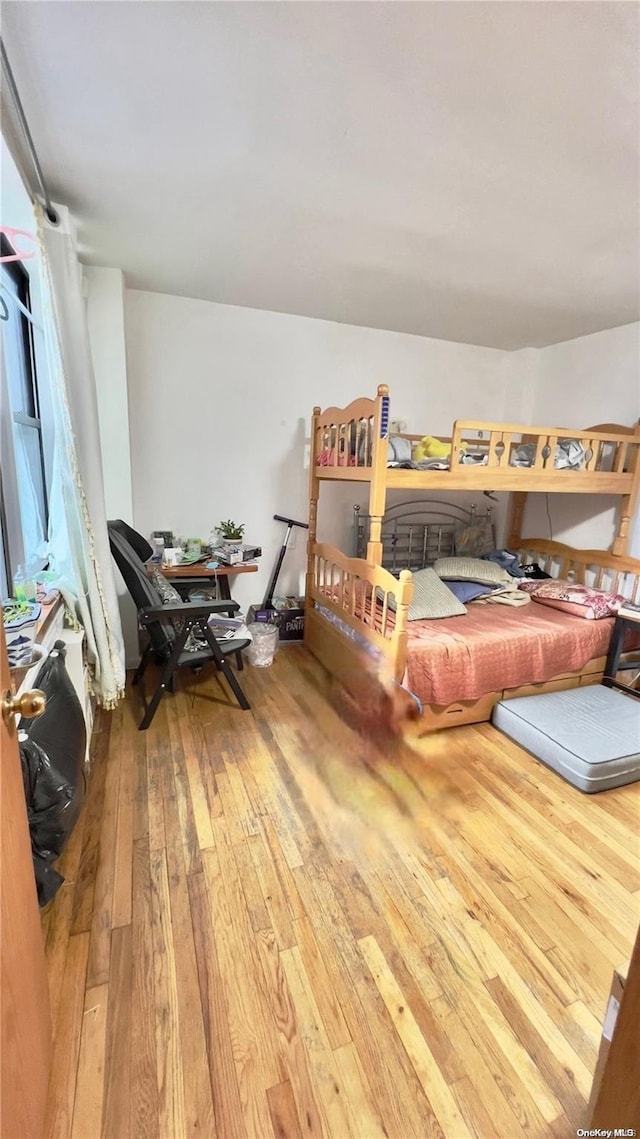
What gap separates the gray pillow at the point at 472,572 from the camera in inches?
129

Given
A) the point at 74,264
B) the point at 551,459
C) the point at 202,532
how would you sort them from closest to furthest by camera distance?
the point at 74,264 < the point at 551,459 < the point at 202,532

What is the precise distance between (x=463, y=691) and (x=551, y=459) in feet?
5.14

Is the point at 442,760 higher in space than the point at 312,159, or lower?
lower

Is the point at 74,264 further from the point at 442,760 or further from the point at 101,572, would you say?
the point at 442,760

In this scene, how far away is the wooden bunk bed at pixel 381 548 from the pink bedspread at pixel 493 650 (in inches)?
2.8

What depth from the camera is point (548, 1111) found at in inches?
39.7

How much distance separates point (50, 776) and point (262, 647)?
6.32ft

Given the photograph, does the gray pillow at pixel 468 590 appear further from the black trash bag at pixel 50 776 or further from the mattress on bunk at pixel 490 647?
the black trash bag at pixel 50 776

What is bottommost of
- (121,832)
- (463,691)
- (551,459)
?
(121,832)

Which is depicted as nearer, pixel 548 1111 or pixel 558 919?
pixel 548 1111

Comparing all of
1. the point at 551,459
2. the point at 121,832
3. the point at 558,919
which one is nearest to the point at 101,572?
the point at 121,832

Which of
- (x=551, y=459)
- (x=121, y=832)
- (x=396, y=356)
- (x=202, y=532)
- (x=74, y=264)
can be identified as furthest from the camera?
(x=396, y=356)

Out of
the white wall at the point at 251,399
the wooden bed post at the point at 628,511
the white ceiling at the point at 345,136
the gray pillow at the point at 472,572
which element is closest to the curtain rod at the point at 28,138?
the white ceiling at the point at 345,136

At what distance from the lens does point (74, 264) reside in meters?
1.91
